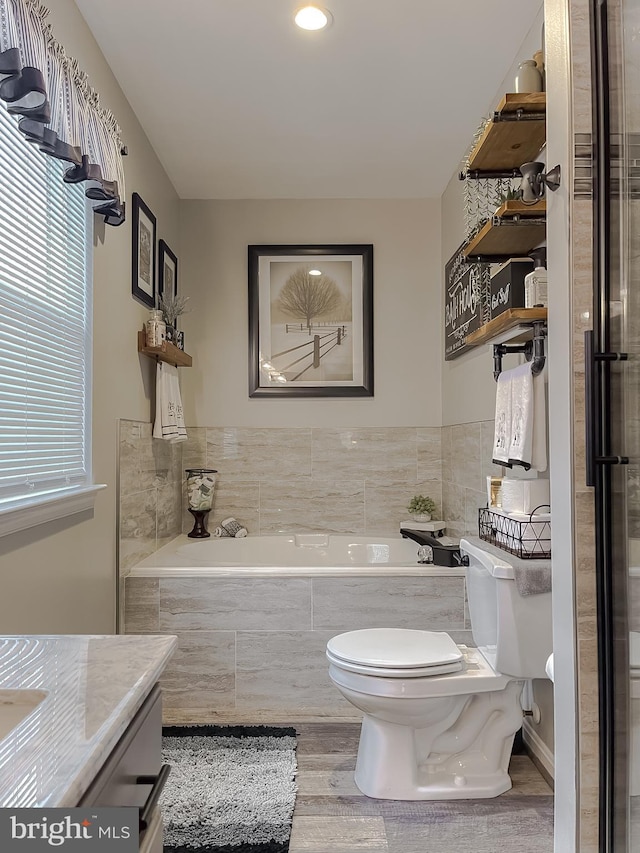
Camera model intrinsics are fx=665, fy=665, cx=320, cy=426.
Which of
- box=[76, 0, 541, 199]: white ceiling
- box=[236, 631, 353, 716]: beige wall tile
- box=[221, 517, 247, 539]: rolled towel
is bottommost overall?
box=[236, 631, 353, 716]: beige wall tile

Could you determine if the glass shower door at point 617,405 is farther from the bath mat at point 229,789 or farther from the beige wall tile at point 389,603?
the beige wall tile at point 389,603

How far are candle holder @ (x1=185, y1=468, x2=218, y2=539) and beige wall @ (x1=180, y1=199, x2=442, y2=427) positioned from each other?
339mm

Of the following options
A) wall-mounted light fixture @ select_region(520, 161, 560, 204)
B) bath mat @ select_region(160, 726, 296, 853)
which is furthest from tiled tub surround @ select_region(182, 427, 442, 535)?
Result: wall-mounted light fixture @ select_region(520, 161, 560, 204)

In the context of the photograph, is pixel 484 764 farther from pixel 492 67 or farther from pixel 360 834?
pixel 492 67

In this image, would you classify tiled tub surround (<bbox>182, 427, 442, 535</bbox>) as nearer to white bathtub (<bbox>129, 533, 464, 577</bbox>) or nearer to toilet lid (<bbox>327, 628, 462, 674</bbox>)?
white bathtub (<bbox>129, 533, 464, 577</bbox>)

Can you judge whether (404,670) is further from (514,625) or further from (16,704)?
(16,704)

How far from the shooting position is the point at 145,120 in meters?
3.07

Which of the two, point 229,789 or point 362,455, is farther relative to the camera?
point 362,455

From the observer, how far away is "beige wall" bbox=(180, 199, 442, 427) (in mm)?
4023

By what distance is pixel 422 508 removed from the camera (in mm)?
3852

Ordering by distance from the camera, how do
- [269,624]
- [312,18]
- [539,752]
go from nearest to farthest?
[312,18] < [539,752] < [269,624]

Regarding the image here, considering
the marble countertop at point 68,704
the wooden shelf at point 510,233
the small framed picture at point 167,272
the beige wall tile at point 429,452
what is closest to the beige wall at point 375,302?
the beige wall tile at point 429,452

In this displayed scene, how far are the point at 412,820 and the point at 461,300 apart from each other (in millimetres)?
2350

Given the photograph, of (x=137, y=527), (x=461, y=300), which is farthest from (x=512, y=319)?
(x=137, y=527)
